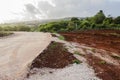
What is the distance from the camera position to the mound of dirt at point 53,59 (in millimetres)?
17484

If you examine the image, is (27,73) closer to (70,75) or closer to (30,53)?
(70,75)

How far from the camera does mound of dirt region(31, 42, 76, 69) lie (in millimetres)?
17484

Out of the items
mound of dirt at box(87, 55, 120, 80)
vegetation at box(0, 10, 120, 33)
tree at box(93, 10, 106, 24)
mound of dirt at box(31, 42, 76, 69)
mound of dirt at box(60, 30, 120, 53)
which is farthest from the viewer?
tree at box(93, 10, 106, 24)

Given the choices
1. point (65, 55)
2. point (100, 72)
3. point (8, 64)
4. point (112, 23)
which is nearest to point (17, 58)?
point (8, 64)

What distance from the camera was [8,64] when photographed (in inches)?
675

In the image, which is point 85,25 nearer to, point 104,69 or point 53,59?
point 53,59

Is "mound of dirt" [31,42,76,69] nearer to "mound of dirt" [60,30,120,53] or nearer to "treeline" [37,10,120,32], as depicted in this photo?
"mound of dirt" [60,30,120,53]

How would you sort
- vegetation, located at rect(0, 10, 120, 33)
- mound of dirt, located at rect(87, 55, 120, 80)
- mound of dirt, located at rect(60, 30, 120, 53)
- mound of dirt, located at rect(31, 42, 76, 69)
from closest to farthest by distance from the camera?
1. mound of dirt, located at rect(87, 55, 120, 80)
2. mound of dirt, located at rect(31, 42, 76, 69)
3. mound of dirt, located at rect(60, 30, 120, 53)
4. vegetation, located at rect(0, 10, 120, 33)

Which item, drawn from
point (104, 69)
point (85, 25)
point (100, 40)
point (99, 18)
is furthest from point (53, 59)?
point (99, 18)

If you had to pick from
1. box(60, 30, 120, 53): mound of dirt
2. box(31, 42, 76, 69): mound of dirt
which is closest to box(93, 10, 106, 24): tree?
box(60, 30, 120, 53): mound of dirt

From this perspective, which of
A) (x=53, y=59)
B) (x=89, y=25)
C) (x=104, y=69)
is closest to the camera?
(x=104, y=69)

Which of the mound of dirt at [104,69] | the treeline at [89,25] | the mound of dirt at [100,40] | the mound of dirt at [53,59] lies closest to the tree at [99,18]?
the treeline at [89,25]

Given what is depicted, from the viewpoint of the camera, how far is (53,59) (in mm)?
19188

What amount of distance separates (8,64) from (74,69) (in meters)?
4.01
